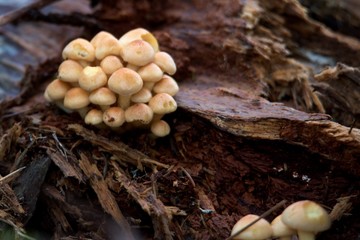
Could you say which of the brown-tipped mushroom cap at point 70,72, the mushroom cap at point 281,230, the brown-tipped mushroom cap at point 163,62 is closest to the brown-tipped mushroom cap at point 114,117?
the brown-tipped mushroom cap at point 70,72

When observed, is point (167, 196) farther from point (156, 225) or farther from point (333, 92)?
point (333, 92)

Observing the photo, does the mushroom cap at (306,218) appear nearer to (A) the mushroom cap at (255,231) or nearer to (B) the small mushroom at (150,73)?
(A) the mushroom cap at (255,231)

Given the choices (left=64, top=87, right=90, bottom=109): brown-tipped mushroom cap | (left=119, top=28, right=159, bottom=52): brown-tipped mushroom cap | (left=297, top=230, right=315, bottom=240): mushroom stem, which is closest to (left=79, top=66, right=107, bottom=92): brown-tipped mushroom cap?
(left=64, top=87, right=90, bottom=109): brown-tipped mushroom cap

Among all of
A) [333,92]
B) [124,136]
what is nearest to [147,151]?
[124,136]

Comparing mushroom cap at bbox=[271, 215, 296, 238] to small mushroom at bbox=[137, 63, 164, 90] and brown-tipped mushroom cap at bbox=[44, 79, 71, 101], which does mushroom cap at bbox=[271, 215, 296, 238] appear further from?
brown-tipped mushroom cap at bbox=[44, 79, 71, 101]

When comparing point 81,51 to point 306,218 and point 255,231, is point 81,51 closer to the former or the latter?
point 255,231
